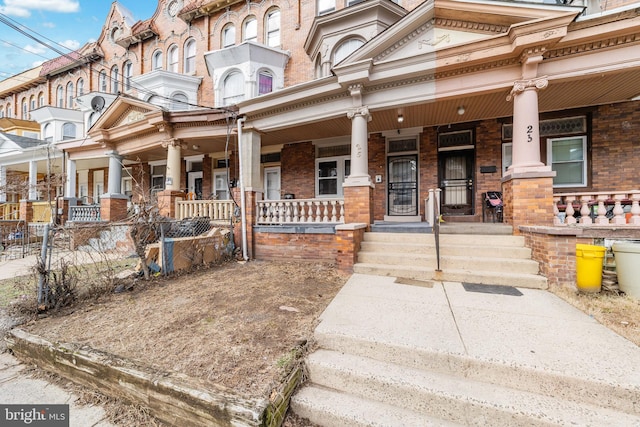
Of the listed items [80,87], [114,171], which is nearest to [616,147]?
[114,171]

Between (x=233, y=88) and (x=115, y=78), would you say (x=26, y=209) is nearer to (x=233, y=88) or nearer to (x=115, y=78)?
(x=115, y=78)

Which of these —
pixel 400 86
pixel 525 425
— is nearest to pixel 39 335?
pixel 525 425

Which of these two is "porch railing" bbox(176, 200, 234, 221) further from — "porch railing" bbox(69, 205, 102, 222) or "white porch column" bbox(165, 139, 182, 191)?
"porch railing" bbox(69, 205, 102, 222)

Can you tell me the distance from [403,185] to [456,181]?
156 cm

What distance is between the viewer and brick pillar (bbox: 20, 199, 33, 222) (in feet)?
37.9

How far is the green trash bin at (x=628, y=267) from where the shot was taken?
11.6ft

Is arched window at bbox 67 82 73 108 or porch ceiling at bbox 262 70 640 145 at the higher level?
arched window at bbox 67 82 73 108

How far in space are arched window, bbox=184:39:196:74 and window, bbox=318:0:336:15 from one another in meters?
6.38

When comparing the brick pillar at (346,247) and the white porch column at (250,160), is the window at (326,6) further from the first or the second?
the brick pillar at (346,247)

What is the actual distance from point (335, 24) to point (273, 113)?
13.8 ft

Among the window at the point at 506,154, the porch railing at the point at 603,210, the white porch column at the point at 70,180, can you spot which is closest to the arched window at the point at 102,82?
the white porch column at the point at 70,180

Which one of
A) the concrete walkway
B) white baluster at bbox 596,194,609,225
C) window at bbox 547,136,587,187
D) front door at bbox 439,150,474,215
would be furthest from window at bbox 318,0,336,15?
the concrete walkway

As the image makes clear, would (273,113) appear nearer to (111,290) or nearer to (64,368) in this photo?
(111,290)

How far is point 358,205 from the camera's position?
5.95 metres
